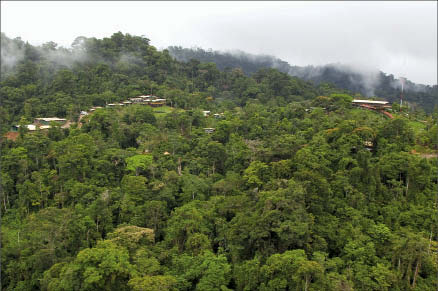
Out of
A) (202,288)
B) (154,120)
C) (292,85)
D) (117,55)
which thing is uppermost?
(117,55)

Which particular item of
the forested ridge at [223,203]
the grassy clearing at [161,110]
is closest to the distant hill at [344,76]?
the grassy clearing at [161,110]

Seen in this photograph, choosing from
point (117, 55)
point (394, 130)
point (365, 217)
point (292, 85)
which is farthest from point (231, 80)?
point (365, 217)

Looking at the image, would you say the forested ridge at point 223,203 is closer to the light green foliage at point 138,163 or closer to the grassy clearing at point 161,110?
the light green foliage at point 138,163

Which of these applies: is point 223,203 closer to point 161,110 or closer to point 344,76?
point 161,110

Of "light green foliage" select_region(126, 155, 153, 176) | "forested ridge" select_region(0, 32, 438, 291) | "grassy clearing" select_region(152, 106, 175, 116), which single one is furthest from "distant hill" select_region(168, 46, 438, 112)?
"light green foliage" select_region(126, 155, 153, 176)

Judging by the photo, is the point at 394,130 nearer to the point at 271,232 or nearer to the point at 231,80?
the point at 271,232

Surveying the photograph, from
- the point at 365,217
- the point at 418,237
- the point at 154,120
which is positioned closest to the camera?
the point at 418,237
